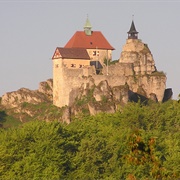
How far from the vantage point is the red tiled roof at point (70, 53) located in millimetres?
90375

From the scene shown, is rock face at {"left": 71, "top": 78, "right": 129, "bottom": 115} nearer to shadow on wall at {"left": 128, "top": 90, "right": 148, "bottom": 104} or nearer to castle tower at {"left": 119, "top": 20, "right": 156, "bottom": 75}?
shadow on wall at {"left": 128, "top": 90, "right": 148, "bottom": 104}

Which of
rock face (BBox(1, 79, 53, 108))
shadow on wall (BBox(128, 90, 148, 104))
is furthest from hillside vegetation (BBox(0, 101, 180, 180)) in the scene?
rock face (BBox(1, 79, 53, 108))

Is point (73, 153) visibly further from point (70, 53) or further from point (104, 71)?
point (70, 53)

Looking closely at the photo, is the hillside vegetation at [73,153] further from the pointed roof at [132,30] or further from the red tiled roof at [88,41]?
the red tiled roof at [88,41]

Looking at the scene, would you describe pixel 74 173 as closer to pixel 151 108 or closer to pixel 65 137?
pixel 65 137

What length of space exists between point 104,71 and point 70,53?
183 inches

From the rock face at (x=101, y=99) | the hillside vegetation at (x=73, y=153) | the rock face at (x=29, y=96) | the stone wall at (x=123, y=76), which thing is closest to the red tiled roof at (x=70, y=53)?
the stone wall at (x=123, y=76)

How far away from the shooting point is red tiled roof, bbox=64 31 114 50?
96062mm

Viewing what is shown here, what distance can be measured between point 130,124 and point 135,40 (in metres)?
22.5

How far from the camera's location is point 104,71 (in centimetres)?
8875

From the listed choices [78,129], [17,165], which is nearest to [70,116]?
[78,129]

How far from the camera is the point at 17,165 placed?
50500 millimetres

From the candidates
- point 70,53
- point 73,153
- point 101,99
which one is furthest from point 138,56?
point 73,153

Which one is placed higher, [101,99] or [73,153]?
[101,99]
